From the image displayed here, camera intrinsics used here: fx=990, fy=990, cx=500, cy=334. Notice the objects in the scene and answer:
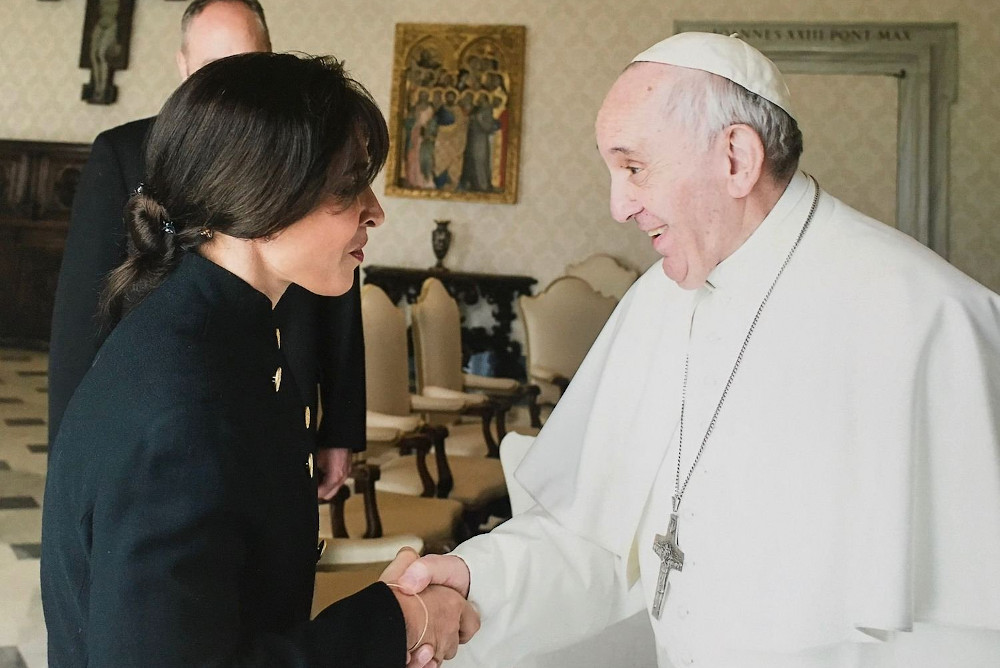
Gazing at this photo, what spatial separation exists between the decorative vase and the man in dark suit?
5676 mm

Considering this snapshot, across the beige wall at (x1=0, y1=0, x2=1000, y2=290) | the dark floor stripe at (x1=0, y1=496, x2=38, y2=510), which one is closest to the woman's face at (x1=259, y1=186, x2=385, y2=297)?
the dark floor stripe at (x1=0, y1=496, x2=38, y2=510)

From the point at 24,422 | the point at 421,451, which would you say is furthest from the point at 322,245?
the point at 24,422

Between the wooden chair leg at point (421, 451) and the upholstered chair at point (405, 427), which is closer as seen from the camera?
the wooden chair leg at point (421, 451)

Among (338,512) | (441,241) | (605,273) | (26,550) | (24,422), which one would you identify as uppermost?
(441,241)

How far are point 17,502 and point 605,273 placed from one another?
4.80m

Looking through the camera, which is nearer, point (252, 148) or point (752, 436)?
point (252, 148)

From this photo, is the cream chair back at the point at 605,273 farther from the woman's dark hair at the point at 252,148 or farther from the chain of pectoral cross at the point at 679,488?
the woman's dark hair at the point at 252,148

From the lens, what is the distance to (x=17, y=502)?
5.32 metres

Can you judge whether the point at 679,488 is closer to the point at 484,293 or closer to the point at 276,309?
the point at 276,309

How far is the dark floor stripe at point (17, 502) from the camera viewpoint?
522 centimetres

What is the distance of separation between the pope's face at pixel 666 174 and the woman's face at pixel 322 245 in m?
0.58

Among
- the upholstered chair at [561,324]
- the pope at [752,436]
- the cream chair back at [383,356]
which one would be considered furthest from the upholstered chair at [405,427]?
the pope at [752,436]

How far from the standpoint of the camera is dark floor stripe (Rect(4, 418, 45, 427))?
23.8 feet

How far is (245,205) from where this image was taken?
1.22 metres
